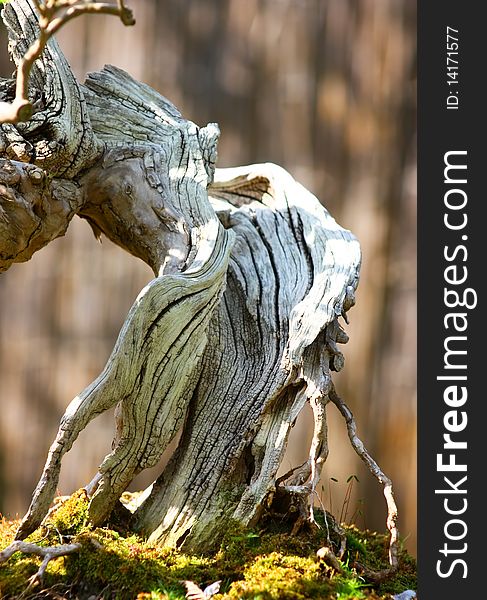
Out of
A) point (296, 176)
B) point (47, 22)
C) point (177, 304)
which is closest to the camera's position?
point (47, 22)

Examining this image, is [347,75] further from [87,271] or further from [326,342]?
[326,342]

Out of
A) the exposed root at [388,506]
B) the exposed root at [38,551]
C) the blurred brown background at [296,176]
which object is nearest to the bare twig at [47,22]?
the exposed root at [38,551]

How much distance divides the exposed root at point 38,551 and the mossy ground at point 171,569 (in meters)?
0.04

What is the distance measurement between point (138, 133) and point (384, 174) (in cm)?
153

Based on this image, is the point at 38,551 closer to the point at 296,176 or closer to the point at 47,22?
the point at 47,22

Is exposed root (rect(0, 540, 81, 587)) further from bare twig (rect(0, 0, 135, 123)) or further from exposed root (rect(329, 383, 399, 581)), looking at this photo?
bare twig (rect(0, 0, 135, 123))

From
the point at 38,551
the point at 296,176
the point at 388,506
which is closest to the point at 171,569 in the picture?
the point at 38,551

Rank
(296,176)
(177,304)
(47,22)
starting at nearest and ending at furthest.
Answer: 1. (47,22)
2. (177,304)
3. (296,176)

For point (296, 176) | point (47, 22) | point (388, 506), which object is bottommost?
point (388, 506)

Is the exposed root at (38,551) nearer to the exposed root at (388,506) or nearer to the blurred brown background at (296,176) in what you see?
the exposed root at (388,506)

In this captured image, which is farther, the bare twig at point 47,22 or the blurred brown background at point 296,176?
the blurred brown background at point 296,176

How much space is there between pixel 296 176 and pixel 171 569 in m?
2.11

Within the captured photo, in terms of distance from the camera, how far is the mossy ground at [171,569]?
1616mm

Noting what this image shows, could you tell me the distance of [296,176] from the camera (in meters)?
3.41
